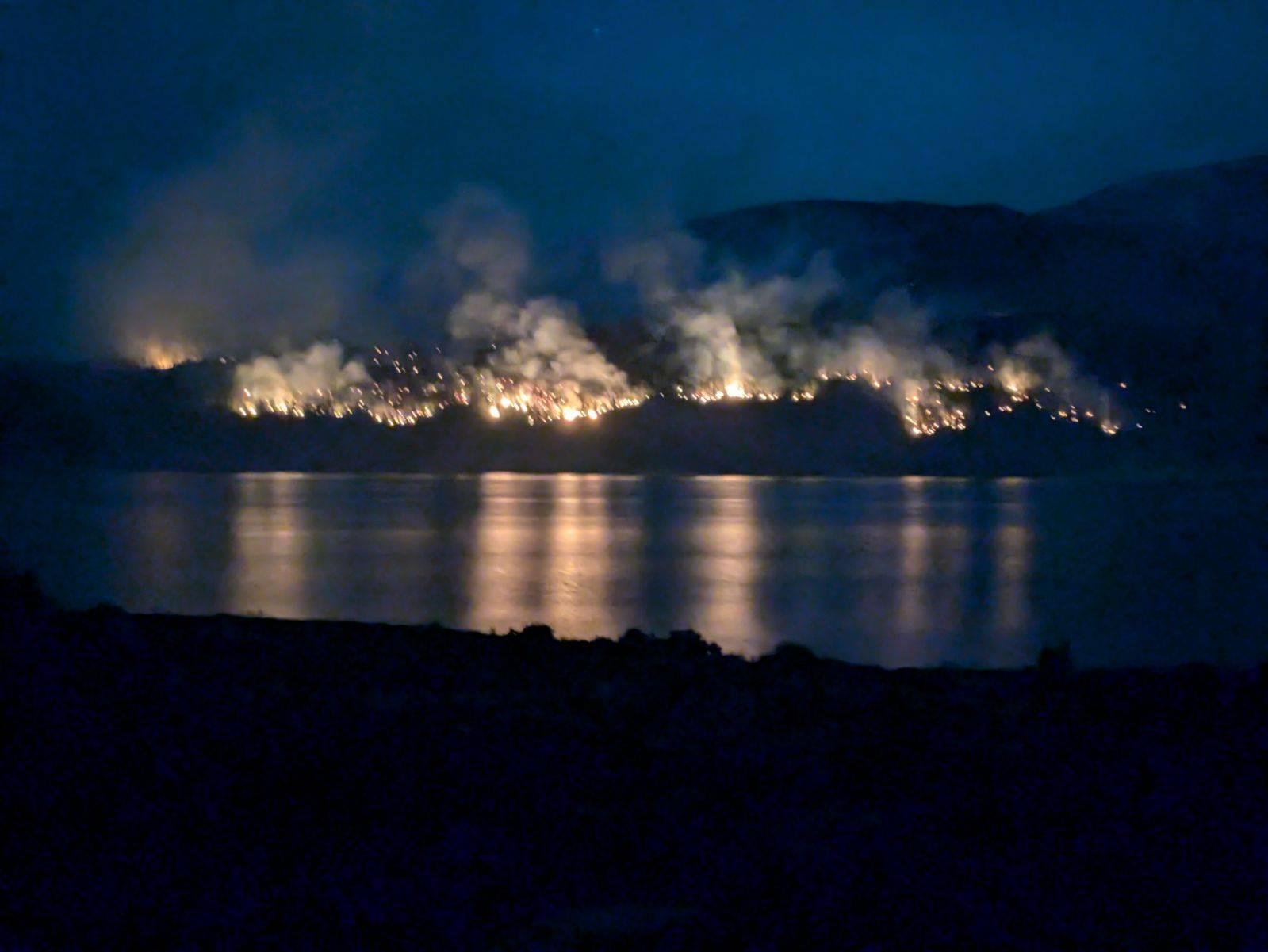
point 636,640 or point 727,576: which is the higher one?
point 636,640

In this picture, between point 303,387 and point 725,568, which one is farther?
point 303,387

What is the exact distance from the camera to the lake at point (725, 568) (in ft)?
70.6

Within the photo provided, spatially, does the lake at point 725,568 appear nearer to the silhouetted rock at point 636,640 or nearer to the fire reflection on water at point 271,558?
the fire reflection on water at point 271,558

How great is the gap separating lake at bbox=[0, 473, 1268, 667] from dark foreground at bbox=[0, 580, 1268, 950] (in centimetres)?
878

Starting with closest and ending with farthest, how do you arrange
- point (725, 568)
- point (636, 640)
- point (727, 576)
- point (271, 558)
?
point (636, 640) < point (727, 576) < point (725, 568) < point (271, 558)

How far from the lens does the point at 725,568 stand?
107 ft

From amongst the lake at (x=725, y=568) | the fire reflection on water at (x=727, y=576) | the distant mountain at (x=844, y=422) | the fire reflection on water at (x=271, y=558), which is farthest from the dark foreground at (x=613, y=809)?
the distant mountain at (x=844, y=422)

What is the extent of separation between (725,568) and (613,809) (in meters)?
25.9

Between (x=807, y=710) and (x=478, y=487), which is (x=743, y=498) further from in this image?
(x=807, y=710)

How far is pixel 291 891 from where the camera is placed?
5.69 meters

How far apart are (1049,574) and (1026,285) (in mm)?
143861

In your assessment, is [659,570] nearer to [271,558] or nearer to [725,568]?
[725,568]

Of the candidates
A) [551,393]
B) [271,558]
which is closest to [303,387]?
[551,393]

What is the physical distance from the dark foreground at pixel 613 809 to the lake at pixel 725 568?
346 inches
